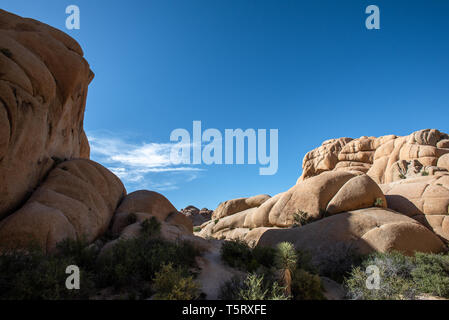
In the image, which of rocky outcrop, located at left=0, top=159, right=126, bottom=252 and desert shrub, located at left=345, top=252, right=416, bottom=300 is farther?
rocky outcrop, located at left=0, top=159, right=126, bottom=252

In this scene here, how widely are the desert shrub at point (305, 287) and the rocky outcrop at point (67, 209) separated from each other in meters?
8.36

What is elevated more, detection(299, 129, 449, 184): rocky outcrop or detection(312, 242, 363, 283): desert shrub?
detection(299, 129, 449, 184): rocky outcrop

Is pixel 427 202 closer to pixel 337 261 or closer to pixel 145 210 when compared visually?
pixel 337 261

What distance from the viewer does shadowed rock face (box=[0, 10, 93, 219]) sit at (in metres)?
10.5

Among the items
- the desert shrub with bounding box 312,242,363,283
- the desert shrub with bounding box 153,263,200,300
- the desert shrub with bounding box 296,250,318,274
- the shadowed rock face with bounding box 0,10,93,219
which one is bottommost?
the desert shrub with bounding box 312,242,363,283

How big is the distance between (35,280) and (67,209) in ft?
24.0

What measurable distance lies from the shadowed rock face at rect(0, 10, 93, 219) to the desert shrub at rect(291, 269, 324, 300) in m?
13.0

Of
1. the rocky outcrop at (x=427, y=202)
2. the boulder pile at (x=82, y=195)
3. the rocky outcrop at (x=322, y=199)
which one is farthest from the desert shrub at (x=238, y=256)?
the rocky outcrop at (x=427, y=202)

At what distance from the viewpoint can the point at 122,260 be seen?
7.68 metres

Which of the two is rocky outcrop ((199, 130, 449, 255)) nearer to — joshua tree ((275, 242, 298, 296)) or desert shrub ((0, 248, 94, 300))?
joshua tree ((275, 242, 298, 296))

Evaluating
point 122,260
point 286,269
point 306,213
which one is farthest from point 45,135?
point 306,213

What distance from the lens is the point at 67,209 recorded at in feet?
38.8

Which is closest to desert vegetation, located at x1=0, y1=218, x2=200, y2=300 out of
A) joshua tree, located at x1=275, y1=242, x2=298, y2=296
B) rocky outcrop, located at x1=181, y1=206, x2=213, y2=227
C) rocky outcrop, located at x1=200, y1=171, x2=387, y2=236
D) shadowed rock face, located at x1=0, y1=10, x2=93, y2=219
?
joshua tree, located at x1=275, y1=242, x2=298, y2=296

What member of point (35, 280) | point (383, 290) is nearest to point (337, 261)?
point (383, 290)
